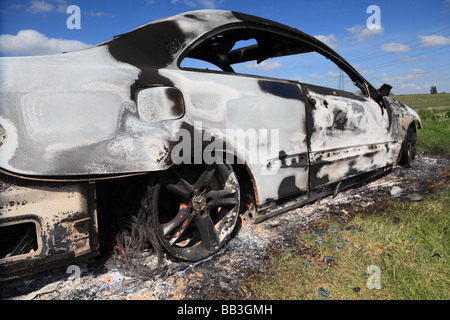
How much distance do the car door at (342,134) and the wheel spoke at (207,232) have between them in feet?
3.58

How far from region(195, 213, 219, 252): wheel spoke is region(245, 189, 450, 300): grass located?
1.24 ft

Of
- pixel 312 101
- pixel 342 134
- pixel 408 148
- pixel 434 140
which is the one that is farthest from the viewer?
pixel 434 140

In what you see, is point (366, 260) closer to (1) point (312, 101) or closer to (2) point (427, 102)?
(1) point (312, 101)

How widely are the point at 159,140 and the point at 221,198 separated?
674mm

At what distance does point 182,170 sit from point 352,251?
1.32 m

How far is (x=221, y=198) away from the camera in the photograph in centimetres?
219

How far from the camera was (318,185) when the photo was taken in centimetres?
285

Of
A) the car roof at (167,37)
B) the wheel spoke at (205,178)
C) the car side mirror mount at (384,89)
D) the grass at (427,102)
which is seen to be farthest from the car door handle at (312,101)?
the grass at (427,102)

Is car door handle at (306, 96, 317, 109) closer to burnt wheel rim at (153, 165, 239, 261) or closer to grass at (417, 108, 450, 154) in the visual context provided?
burnt wheel rim at (153, 165, 239, 261)

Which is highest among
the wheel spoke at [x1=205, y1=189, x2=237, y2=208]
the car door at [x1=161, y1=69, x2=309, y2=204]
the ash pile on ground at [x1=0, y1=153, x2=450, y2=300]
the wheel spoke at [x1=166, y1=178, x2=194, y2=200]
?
the car door at [x1=161, y1=69, x2=309, y2=204]

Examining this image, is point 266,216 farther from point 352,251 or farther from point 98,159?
point 98,159

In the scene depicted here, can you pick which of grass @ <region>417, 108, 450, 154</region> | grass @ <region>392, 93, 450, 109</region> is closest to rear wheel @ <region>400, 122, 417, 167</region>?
grass @ <region>417, 108, 450, 154</region>

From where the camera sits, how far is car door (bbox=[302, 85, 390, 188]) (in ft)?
8.96

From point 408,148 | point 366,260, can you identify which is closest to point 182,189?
point 366,260
